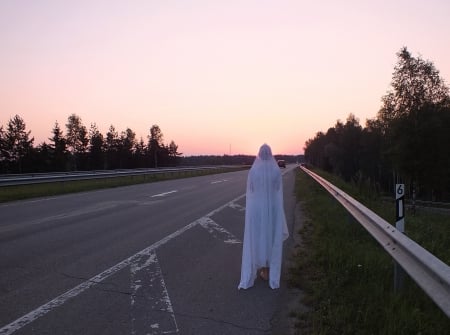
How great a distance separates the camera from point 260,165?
6703 mm

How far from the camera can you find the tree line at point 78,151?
78.9 metres

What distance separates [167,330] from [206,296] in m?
1.23

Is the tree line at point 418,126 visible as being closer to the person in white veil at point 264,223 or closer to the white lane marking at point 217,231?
the white lane marking at point 217,231

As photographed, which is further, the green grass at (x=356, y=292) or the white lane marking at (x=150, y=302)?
the white lane marking at (x=150, y=302)

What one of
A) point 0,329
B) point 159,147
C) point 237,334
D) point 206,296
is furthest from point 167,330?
point 159,147

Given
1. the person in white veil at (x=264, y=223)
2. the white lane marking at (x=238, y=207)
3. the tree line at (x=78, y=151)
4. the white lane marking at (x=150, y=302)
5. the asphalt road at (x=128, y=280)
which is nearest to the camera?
the white lane marking at (x=150, y=302)

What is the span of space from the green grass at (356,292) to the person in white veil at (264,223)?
46cm

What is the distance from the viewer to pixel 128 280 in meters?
6.50

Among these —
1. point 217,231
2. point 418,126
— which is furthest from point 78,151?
point 217,231

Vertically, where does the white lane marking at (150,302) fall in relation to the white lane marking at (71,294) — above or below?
below

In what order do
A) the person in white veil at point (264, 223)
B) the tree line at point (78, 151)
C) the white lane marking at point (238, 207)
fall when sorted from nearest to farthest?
the person in white veil at point (264, 223) → the white lane marking at point (238, 207) → the tree line at point (78, 151)

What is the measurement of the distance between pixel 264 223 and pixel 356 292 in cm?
157

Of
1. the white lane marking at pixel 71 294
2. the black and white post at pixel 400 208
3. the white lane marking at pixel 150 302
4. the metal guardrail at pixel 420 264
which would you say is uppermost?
the black and white post at pixel 400 208

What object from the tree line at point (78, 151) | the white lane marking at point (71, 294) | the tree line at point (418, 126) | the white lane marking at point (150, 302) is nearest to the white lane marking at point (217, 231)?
the white lane marking at point (71, 294)
